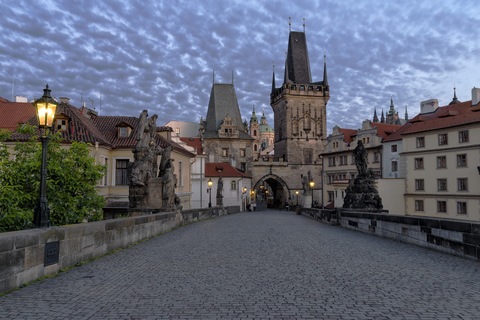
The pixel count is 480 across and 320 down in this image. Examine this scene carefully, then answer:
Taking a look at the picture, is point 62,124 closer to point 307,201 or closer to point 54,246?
point 54,246

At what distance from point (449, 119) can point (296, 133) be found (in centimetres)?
3759

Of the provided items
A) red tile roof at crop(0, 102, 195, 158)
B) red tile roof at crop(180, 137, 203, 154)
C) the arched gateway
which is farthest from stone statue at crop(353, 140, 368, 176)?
the arched gateway

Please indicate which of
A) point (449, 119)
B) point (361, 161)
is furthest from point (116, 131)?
point (449, 119)

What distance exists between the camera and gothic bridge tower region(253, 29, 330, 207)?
70.9m

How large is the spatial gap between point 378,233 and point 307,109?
63034 mm

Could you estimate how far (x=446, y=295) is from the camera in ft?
18.5

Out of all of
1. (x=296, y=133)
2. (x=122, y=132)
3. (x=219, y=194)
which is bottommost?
(x=219, y=194)

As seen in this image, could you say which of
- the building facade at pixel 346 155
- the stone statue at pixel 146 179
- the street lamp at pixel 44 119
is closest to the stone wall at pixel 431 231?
the stone statue at pixel 146 179

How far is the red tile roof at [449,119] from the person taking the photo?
3522 cm

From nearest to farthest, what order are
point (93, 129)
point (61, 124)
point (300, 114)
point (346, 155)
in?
1. point (61, 124)
2. point (93, 129)
3. point (346, 155)
4. point (300, 114)

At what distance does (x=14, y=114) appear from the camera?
30891 mm

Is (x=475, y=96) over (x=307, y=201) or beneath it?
over

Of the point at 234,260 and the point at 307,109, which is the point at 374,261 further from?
the point at 307,109

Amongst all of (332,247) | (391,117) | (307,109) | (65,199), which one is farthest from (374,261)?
(391,117)
